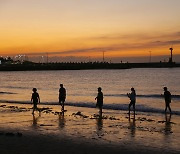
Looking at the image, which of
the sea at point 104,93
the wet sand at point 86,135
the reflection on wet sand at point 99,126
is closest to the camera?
the wet sand at point 86,135

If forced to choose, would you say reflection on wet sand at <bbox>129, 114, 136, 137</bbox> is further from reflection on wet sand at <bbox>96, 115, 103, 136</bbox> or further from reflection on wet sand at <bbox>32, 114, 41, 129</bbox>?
reflection on wet sand at <bbox>32, 114, 41, 129</bbox>

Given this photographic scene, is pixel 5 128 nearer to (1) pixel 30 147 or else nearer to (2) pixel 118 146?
(1) pixel 30 147

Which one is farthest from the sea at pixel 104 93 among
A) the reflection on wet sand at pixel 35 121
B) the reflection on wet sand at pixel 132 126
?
the reflection on wet sand at pixel 35 121

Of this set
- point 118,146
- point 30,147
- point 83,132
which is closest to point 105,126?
point 83,132

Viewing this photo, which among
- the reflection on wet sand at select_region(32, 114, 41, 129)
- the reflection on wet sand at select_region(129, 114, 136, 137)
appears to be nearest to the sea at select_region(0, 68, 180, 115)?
the reflection on wet sand at select_region(129, 114, 136, 137)

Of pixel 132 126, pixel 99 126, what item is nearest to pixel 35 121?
pixel 99 126

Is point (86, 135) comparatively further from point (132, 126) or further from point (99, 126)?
point (132, 126)

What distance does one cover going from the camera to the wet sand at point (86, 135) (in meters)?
11.8

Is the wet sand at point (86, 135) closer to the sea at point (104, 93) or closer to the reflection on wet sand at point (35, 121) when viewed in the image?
the reflection on wet sand at point (35, 121)

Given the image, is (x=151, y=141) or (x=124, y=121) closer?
(x=151, y=141)

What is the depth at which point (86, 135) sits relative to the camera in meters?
14.3

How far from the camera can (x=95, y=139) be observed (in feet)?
44.1

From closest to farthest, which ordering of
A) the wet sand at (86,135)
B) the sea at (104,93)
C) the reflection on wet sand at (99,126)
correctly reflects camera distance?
the wet sand at (86,135) < the reflection on wet sand at (99,126) < the sea at (104,93)

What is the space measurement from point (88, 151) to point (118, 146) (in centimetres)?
129
